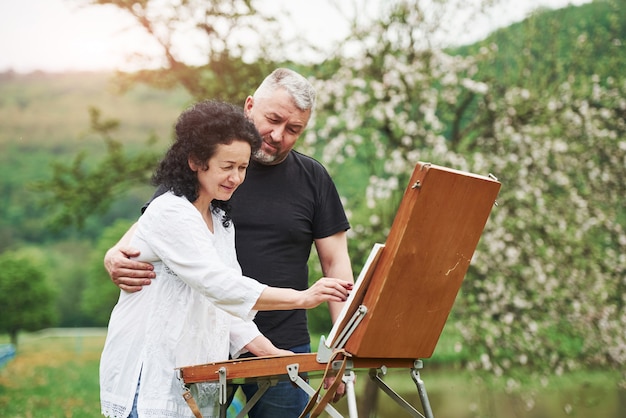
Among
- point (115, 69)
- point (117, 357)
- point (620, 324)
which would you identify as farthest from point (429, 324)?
point (115, 69)

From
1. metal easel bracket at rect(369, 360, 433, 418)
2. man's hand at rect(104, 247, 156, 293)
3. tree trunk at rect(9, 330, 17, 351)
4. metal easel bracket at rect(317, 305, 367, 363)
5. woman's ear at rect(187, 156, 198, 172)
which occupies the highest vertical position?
woman's ear at rect(187, 156, 198, 172)

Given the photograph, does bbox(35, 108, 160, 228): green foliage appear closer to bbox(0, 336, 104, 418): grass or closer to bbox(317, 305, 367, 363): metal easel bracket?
bbox(0, 336, 104, 418): grass

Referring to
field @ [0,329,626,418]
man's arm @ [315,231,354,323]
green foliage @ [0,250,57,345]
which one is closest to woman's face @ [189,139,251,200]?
man's arm @ [315,231,354,323]

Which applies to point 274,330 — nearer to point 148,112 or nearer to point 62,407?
point 62,407

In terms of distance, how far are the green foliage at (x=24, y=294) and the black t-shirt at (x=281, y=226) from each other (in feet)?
22.4

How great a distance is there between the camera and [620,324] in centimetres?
731

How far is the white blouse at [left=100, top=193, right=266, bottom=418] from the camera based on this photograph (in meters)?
2.35

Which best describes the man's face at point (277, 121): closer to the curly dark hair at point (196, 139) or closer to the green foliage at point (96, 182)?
the curly dark hair at point (196, 139)

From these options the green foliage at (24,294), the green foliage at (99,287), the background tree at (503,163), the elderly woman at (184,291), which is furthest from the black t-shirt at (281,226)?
the green foliage at (24,294)

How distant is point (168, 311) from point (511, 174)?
5272mm

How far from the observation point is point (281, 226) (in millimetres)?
3152

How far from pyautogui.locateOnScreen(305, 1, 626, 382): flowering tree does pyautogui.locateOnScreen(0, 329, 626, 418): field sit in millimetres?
292

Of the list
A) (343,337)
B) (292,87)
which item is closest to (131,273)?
(343,337)

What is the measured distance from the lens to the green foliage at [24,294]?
369 inches
